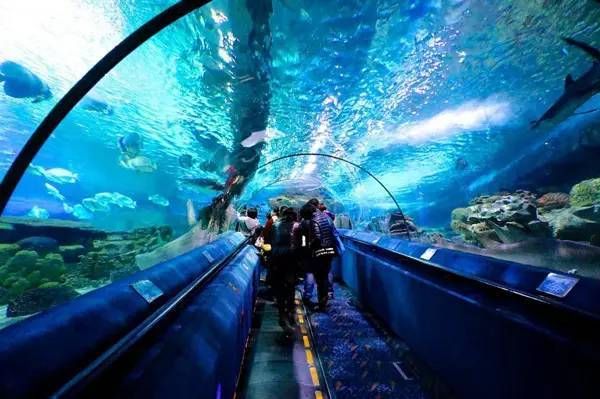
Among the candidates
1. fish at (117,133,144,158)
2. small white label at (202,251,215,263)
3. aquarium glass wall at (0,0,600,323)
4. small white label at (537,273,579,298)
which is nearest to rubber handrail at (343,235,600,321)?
small white label at (537,273,579,298)

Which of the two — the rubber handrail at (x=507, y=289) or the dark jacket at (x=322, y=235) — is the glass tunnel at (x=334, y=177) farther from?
the dark jacket at (x=322, y=235)

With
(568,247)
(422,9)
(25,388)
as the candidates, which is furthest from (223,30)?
(568,247)

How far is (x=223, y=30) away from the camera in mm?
6773

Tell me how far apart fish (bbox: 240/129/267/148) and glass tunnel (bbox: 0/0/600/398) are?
5.4 inches

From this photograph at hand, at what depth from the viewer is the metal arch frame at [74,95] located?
4.51 feet

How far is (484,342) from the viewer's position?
97.9 inches

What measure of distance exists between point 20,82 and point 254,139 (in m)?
9.82

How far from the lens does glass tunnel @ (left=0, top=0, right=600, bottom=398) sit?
5.85ft

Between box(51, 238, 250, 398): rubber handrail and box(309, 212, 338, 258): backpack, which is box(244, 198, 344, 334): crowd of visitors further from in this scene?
box(51, 238, 250, 398): rubber handrail

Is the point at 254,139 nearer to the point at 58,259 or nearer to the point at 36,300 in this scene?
the point at 36,300

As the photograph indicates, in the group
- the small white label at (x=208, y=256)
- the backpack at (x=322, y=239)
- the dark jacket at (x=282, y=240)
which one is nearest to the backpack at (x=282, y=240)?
the dark jacket at (x=282, y=240)

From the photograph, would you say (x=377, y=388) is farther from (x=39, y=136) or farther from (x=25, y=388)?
(x=39, y=136)

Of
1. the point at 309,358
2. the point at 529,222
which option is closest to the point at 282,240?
the point at 309,358

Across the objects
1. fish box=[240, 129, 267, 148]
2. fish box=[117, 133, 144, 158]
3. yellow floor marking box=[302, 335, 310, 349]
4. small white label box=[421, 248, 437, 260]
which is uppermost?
fish box=[117, 133, 144, 158]
